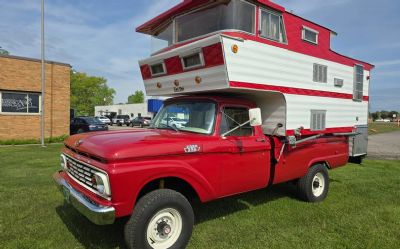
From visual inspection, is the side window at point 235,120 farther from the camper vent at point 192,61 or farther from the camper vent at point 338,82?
the camper vent at point 338,82

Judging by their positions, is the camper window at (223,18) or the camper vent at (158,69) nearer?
the camper window at (223,18)

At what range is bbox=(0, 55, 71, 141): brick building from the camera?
17859 millimetres

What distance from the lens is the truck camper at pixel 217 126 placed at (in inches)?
148

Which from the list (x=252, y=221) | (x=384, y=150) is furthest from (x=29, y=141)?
(x=384, y=150)

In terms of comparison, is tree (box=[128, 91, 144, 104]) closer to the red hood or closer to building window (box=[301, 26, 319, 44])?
building window (box=[301, 26, 319, 44])

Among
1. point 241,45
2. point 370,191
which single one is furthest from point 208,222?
point 370,191

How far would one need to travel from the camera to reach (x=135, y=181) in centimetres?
363

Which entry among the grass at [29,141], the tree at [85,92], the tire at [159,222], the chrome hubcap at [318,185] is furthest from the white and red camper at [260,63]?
the tree at [85,92]

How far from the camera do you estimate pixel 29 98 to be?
61.7 feet

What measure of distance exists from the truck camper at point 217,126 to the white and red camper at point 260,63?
20mm

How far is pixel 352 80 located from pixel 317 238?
4537 millimetres

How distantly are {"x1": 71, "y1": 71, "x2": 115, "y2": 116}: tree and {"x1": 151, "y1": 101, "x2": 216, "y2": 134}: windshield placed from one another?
76.7m

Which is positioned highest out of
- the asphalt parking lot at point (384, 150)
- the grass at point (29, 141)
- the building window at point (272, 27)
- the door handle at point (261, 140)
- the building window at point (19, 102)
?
the building window at point (272, 27)

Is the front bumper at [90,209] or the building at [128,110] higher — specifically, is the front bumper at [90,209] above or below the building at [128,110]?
below
